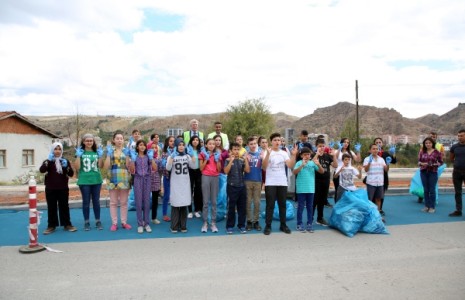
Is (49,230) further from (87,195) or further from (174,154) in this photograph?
(174,154)

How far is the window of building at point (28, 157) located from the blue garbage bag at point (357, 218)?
104 feet

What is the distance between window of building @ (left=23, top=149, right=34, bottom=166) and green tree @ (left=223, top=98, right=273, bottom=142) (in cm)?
1945

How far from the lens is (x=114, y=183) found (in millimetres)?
6781

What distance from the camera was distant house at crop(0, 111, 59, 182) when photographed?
29.5 m

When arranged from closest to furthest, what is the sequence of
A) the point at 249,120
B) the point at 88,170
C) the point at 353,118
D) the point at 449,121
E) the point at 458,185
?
the point at 88,170, the point at 458,185, the point at 249,120, the point at 353,118, the point at 449,121

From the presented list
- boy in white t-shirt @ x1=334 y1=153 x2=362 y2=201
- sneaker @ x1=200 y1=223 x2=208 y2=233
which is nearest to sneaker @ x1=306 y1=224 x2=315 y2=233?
boy in white t-shirt @ x1=334 y1=153 x2=362 y2=201

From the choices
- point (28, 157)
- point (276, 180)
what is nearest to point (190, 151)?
point (276, 180)

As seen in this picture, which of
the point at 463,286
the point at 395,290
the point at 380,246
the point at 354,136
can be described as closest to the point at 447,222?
the point at 380,246

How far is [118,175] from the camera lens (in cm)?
679

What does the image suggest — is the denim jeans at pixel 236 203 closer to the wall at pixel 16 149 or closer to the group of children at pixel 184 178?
the group of children at pixel 184 178

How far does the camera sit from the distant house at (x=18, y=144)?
29.5m

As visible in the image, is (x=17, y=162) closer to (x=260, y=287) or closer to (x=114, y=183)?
(x=114, y=183)

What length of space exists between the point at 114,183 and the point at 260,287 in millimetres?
3824

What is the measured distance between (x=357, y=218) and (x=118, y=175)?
14.9ft
